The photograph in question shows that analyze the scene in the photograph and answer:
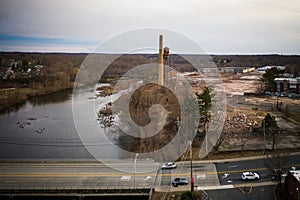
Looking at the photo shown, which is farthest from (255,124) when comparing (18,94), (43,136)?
(18,94)

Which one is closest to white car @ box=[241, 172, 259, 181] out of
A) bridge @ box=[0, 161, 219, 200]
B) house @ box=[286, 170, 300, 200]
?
bridge @ box=[0, 161, 219, 200]

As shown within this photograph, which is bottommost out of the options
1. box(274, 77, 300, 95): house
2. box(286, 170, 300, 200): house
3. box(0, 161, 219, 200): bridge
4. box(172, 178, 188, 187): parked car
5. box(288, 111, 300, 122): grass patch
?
box(0, 161, 219, 200): bridge

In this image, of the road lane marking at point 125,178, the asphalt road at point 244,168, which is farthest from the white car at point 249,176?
the road lane marking at point 125,178

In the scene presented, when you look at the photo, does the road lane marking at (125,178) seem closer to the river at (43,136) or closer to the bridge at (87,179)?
the bridge at (87,179)

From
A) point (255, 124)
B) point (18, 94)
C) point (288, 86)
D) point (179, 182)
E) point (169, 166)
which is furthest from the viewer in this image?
point (18, 94)

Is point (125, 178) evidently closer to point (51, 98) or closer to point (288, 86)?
point (51, 98)

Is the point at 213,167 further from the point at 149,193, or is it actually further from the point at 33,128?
the point at 33,128

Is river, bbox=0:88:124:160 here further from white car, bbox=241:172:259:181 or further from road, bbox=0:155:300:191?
Result: white car, bbox=241:172:259:181

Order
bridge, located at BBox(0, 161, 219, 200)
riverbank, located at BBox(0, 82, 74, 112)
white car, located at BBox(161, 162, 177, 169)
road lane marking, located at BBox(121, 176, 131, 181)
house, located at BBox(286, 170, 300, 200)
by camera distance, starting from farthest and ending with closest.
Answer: riverbank, located at BBox(0, 82, 74, 112) < white car, located at BBox(161, 162, 177, 169) < road lane marking, located at BBox(121, 176, 131, 181) < bridge, located at BBox(0, 161, 219, 200) < house, located at BBox(286, 170, 300, 200)
